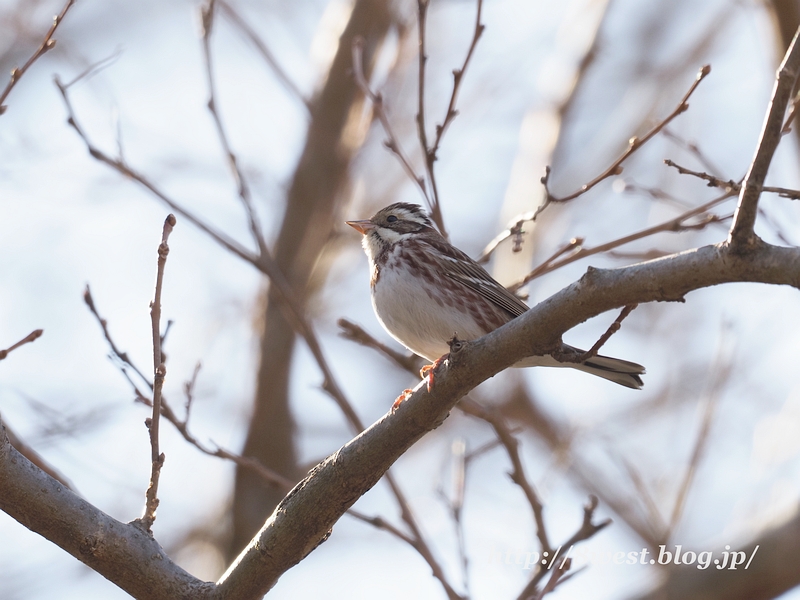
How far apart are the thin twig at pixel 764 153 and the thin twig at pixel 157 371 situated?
1800mm

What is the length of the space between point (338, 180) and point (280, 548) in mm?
5739

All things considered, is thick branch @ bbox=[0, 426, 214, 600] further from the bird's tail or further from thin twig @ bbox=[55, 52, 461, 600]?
the bird's tail

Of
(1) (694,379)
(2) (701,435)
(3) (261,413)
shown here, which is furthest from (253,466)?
(1) (694,379)

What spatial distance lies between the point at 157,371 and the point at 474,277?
8.47 ft

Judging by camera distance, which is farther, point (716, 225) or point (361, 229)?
point (361, 229)

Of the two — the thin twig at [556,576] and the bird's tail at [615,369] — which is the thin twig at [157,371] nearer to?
the thin twig at [556,576]

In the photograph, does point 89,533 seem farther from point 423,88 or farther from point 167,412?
point 423,88

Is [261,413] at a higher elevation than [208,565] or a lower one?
higher

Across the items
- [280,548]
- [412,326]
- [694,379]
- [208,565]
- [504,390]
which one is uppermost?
[694,379]

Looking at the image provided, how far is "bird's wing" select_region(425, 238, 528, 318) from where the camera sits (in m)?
5.06

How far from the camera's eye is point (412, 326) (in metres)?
5.00

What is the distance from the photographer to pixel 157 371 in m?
3.05

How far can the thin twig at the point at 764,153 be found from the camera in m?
2.30

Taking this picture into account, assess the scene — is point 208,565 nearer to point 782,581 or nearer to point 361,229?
point 361,229
